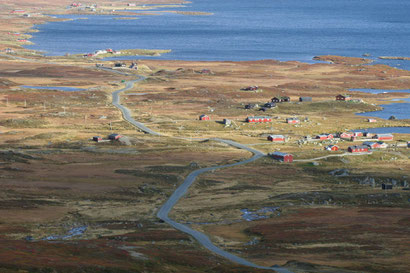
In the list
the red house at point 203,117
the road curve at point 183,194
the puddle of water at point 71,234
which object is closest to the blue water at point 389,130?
the red house at point 203,117

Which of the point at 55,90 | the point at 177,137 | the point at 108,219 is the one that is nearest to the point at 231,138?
the point at 177,137

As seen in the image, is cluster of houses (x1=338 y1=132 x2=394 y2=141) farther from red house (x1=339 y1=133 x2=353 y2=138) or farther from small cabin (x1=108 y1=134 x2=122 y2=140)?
small cabin (x1=108 y1=134 x2=122 y2=140)

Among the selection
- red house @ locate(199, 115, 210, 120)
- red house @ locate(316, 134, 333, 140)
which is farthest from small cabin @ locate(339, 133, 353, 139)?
red house @ locate(199, 115, 210, 120)

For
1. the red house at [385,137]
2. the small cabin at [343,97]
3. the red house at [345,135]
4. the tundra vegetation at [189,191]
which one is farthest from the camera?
the small cabin at [343,97]

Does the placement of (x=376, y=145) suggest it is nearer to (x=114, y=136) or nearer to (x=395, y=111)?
(x=114, y=136)

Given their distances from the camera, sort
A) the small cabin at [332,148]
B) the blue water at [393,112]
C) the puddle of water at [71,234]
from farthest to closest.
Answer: the blue water at [393,112], the small cabin at [332,148], the puddle of water at [71,234]

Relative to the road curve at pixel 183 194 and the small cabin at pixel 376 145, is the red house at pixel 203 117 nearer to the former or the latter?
the road curve at pixel 183 194

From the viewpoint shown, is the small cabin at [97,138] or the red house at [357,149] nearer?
the red house at [357,149]

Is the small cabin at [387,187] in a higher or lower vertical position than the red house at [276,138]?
lower

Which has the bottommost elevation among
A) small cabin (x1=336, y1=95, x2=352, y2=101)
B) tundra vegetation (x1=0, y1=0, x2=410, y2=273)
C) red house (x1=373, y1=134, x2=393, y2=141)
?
tundra vegetation (x1=0, y1=0, x2=410, y2=273)

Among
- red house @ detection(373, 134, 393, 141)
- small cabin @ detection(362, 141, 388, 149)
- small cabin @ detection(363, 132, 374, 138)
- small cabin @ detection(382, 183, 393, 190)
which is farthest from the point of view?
small cabin @ detection(363, 132, 374, 138)

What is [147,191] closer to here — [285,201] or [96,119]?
[285,201]
